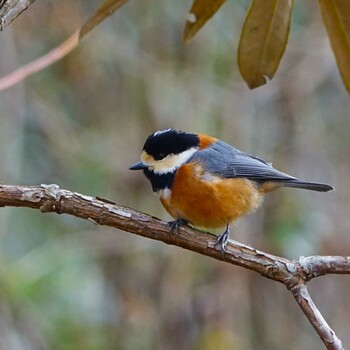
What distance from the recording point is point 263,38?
6.77 feet

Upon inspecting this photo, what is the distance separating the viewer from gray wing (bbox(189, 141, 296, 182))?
8.88 ft

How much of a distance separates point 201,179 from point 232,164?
0.70 ft

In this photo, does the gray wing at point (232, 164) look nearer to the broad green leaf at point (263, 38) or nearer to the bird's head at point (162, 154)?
the bird's head at point (162, 154)

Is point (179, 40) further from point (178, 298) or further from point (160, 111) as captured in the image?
point (178, 298)

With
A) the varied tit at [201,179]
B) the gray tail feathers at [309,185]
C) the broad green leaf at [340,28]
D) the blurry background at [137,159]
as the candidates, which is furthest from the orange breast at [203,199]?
the blurry background at [137,159]

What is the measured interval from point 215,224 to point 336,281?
6.05 ft

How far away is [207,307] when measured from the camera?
153 inches

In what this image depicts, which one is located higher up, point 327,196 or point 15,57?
point 15,57

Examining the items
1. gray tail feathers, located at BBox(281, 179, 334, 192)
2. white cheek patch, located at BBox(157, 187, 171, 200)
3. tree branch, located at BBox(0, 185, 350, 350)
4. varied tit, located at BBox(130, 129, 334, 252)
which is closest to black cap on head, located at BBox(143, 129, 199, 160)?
varied tit, located at BBox(130, 129, 334, 252)

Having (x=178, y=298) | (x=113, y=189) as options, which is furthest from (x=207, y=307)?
(x=113, y=189)

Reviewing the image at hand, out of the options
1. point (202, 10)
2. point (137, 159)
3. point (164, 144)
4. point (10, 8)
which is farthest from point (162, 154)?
point (137, 159)

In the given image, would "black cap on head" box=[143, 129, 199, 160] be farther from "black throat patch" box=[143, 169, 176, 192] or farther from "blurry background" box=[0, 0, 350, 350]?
"blurry background" box=[0, 0, 350, 350]

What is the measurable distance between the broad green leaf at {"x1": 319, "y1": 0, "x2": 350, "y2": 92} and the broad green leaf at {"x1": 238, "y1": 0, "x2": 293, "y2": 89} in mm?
95

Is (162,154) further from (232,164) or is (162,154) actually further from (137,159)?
(137,159)
